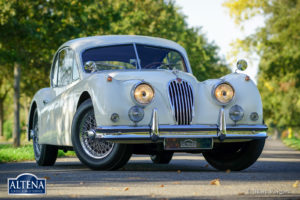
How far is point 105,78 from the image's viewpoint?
7801mm

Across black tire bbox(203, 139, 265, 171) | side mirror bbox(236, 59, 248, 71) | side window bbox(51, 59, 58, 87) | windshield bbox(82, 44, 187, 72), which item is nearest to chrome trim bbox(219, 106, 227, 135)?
black tire bbox(203, 139, 265, 171)

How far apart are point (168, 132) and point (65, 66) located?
3.26 meters

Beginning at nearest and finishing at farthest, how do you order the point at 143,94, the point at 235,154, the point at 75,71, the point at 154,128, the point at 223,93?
the point at 154,128 < the point at 143,94 < the point at 223,93 < the point at 235,154 < the point at 75,71

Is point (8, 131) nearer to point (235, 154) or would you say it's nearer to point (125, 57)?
point (125, 57)

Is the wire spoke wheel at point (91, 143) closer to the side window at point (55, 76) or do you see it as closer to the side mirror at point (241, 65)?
the side mirror at point (241, 65)

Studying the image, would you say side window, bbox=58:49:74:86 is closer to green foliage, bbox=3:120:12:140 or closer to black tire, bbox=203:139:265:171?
black tire, bbox=203:139:265:171

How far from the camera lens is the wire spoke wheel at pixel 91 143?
793 cm

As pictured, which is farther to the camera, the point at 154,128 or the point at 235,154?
the point at 235,154

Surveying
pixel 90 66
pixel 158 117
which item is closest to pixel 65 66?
pixel 90 66

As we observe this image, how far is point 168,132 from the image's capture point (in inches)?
300

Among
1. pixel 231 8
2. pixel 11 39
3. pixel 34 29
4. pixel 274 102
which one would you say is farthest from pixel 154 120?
pixel 274 102

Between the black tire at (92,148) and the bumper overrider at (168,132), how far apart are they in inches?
9.6

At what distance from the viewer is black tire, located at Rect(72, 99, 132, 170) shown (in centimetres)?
773

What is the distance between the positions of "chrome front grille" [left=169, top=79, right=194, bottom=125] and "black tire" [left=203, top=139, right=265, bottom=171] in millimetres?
908
